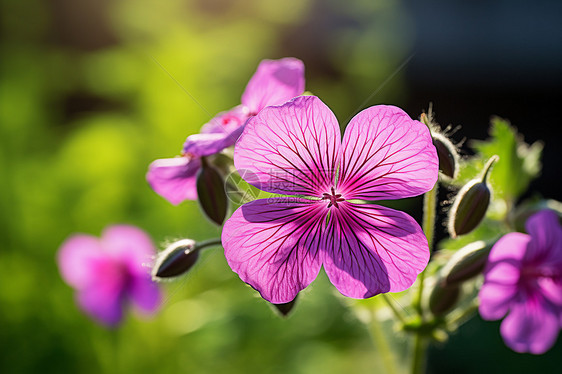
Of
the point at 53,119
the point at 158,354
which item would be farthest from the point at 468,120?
the point at 158,354

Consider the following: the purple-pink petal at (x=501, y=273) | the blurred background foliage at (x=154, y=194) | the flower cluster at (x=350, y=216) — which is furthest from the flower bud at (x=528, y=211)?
the blurred background foliage at (x=154, y=194)

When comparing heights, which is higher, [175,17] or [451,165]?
[451,165]

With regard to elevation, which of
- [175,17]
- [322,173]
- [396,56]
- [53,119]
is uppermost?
[322,173]

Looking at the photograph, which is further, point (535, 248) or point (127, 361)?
point (127, 361)

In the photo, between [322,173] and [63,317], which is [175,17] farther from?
[322,173]

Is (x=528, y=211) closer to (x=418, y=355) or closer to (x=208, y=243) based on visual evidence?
(x=418, y=355)

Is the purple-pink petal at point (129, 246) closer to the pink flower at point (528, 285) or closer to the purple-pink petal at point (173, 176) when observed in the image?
the purple-pink petal at point (173, 176)
